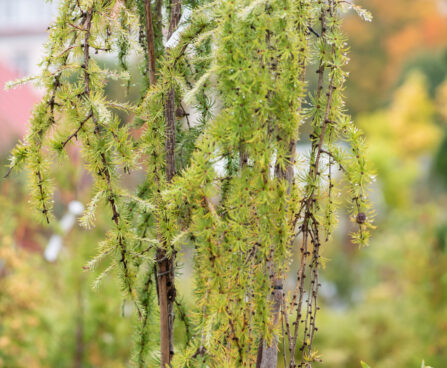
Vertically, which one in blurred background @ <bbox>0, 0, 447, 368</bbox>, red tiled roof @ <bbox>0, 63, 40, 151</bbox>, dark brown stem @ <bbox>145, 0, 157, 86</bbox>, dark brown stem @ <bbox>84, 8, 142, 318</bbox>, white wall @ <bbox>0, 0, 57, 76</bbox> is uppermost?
white wall @ <bbox>0, 0, 57, 76</bbox>

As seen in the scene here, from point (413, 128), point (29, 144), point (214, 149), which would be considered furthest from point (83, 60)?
point (413, 128)

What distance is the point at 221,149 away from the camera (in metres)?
0.63

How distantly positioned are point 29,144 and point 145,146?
0.16 m

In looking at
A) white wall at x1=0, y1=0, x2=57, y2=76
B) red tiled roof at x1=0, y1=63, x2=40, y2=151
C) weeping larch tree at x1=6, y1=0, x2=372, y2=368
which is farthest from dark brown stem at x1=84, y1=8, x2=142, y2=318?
white wall at x1=0, y1=0, x2=57, y2=76

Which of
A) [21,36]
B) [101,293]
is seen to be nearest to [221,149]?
[101,293]

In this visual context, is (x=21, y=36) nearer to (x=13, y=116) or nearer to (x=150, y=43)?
(x=13, y=116)

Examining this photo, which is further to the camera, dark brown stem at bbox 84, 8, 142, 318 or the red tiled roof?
the red tiled roof

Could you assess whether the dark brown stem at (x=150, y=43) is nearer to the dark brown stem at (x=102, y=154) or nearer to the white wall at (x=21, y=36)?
the dark brown stem at (x=102, y=154)

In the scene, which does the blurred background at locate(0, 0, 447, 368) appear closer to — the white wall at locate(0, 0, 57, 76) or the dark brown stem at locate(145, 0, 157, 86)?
the dark brown stem at locate(145, 0, 157, 86)

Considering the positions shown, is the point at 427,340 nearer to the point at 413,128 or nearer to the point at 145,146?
the point at 145,146

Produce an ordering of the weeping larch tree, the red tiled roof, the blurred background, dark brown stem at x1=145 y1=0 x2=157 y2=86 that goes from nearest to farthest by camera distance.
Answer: the weeping larch tree
dark brown stem at x1=145 y1=0 x2=157 y2=86
the blurred background
the red tiled roof

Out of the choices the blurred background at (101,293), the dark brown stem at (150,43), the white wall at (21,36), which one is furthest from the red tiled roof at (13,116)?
the white wall at (21,36)

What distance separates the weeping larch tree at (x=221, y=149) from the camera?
1.98ft

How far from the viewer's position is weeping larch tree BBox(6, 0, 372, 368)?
0.60 meters
